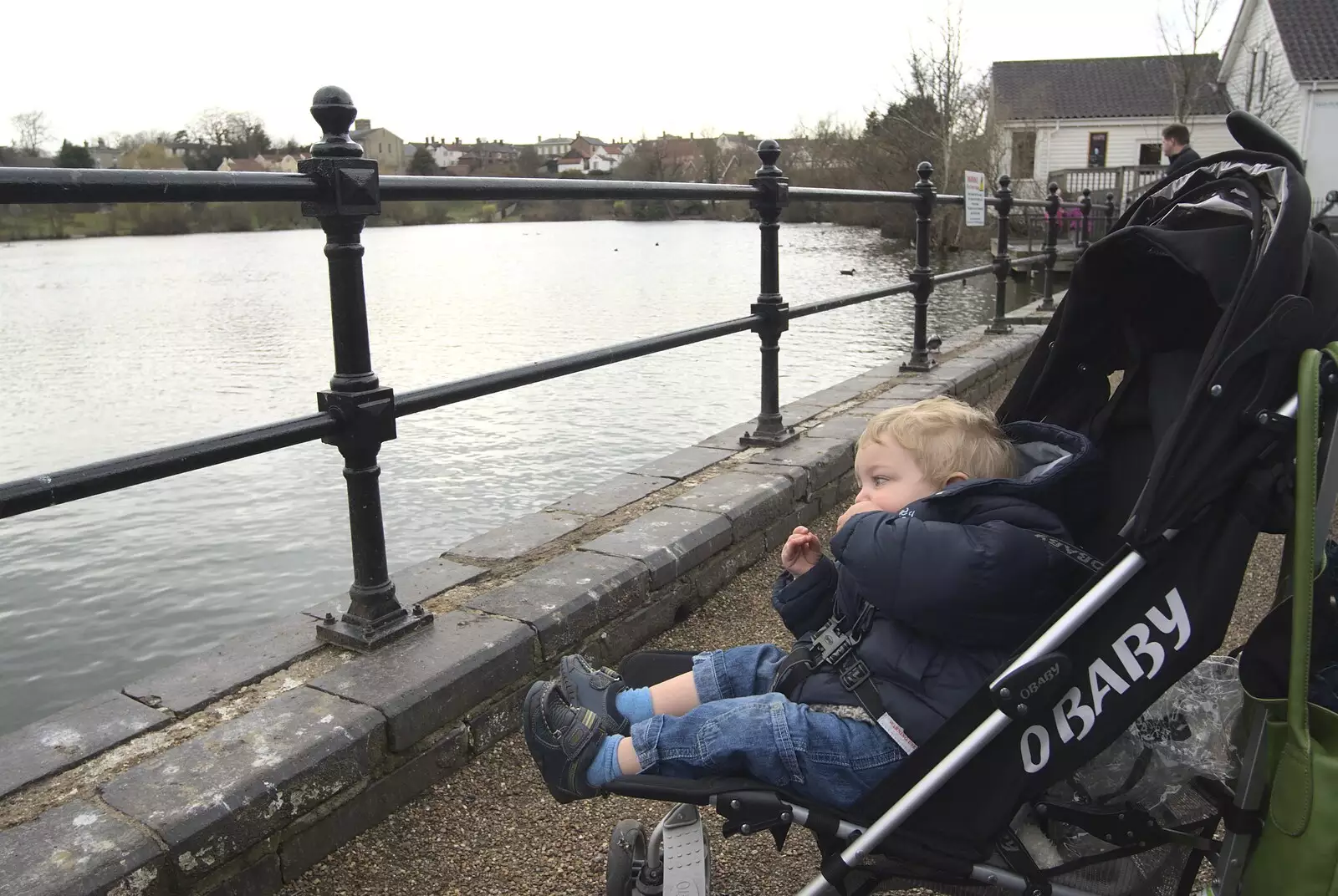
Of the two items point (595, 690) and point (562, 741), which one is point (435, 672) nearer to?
point (595, 690)

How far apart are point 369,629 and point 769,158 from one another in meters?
2.49

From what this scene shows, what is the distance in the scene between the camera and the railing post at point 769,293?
12.9ft

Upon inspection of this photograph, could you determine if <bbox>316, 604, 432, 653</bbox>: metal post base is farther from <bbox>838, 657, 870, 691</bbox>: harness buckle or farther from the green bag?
the green bag

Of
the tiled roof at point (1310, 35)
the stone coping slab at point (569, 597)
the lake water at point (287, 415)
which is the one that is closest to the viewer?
the stone coping slab at point (569, 597)

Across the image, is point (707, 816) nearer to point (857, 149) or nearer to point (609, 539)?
point (609, 539)

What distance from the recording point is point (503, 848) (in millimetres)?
2002

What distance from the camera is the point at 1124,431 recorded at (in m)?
1.90

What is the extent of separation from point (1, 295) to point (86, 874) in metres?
18.0

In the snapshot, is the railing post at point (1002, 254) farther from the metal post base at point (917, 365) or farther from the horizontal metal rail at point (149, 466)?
the horizontal metal rail at point (149, 466)

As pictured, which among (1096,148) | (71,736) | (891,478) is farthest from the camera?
(1096,148)

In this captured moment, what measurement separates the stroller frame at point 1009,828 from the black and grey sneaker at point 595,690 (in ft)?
0.81

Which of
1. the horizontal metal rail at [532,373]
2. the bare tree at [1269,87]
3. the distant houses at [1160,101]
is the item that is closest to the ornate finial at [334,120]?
the horizontal metal rail at [532,373]

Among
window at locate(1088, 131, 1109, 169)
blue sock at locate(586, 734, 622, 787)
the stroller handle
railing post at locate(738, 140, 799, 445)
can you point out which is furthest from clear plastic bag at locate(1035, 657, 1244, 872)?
window at locate(1088, 131, 1109, 169)

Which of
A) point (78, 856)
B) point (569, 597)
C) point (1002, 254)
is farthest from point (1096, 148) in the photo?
point (78, 856)
